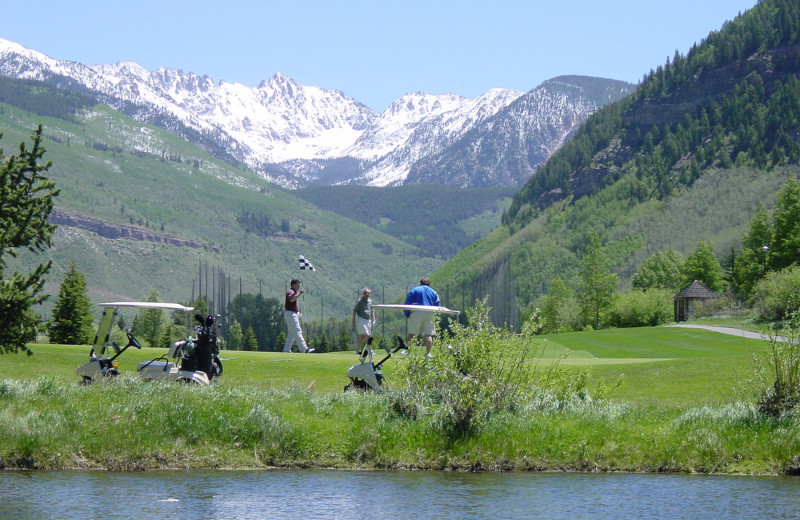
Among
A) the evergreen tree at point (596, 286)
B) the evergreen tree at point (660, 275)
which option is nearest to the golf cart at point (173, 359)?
the evergreen tree at point (596, 286)

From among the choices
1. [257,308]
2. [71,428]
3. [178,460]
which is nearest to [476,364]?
[178,460]

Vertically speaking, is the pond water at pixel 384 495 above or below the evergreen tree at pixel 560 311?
below

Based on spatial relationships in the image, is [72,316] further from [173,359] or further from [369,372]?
[369,372]

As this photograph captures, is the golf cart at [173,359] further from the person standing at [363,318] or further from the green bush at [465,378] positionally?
the green bush at [465,378]

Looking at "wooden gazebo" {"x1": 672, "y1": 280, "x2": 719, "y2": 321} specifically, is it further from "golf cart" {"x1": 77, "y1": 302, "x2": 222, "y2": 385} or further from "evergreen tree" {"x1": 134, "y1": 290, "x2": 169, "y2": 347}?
"golf cart" {"x1": 77, "y1": 302, "x2": 222, "y2": 385}

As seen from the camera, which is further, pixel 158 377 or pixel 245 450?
pixel 158 377

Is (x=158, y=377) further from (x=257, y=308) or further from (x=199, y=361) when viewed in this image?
(x=257, y=308)

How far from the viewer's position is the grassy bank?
78.9 feet

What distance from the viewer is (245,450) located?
2480cm

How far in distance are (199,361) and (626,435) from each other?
12.3 meters

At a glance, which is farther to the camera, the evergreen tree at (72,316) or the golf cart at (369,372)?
the evergreen tree at (72,316)

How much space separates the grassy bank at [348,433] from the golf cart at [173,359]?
110 cm

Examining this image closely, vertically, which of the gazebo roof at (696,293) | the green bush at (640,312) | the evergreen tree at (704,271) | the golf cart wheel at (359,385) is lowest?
the golf cart wheel at (359,385)

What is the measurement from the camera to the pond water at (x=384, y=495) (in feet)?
62.9
